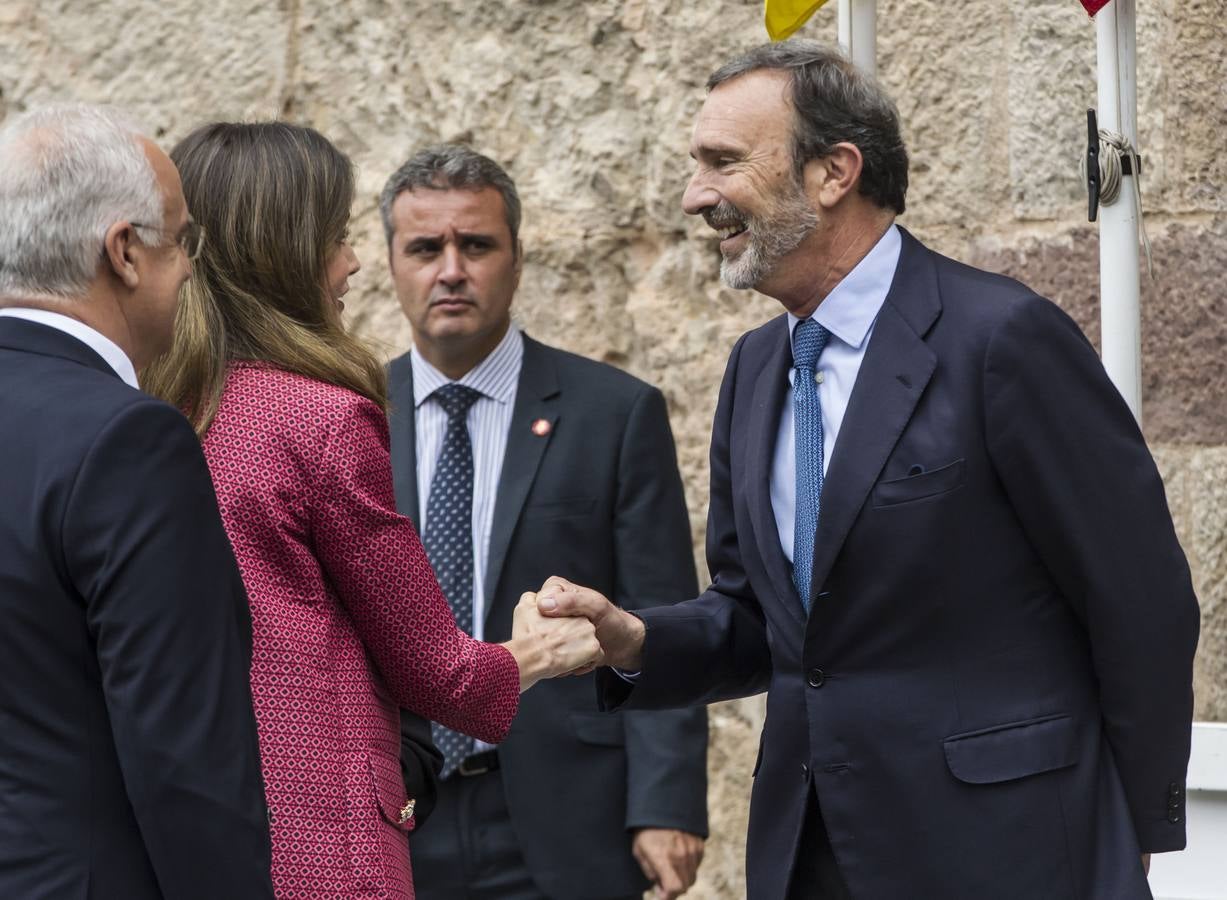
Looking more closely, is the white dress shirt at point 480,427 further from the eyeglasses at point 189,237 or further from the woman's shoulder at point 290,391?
the eyeglasses at point 189,237

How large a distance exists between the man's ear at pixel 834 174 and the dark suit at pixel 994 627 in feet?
0.99

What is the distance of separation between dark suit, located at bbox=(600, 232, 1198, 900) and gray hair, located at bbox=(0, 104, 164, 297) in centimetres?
106

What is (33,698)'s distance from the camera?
67.4 inches

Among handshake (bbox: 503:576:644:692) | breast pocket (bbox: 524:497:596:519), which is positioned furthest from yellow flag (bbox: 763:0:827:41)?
handshake (bbox: 503:576:644:692)

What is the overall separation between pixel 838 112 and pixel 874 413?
56 cm

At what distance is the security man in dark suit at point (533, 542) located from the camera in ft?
11.2

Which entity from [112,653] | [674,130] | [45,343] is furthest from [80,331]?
[674,130]

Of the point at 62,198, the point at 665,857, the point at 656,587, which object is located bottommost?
the point at 665,857

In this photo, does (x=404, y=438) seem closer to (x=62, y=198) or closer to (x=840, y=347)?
(x=840, y=347)

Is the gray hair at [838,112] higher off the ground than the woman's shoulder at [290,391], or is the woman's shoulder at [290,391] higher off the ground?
the gray hair at [838,112]

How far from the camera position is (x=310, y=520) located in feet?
7.32

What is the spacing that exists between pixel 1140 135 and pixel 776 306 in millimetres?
953

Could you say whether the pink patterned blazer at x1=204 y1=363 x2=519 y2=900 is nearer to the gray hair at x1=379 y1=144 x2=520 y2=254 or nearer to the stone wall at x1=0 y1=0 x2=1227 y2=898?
the gray hair at x1=379 y1=144 x2=520 y2=254

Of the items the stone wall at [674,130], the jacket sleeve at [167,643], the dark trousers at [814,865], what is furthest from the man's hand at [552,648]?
the stone wall at [674,130]
